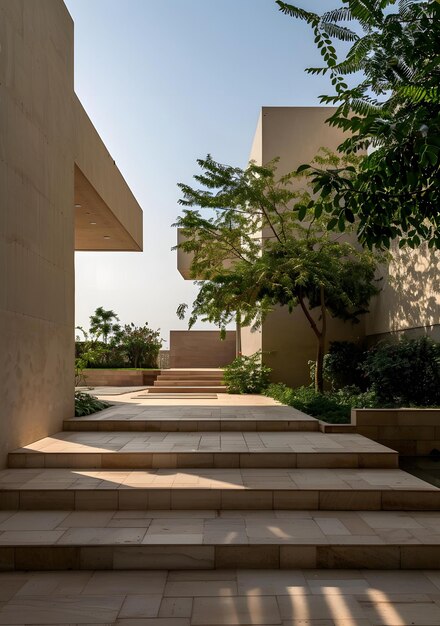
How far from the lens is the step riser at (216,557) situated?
156 inches

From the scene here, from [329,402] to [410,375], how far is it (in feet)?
4.72

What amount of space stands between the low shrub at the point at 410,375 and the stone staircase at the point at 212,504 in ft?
9.37

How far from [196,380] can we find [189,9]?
10251 millimetres

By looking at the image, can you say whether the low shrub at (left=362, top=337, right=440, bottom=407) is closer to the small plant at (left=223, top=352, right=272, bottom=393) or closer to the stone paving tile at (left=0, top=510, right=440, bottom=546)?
the small plant at (left=223, top=352, right=272, bottom=393)

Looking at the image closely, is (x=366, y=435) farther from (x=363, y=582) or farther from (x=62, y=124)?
(x=62, y=124)

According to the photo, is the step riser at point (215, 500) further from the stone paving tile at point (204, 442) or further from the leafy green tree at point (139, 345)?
the leafy green tree at point (139, 345)

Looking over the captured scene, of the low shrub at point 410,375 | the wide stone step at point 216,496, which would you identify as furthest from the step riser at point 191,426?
the low shrub at point 410,375

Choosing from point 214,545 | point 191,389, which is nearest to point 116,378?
point 191,389

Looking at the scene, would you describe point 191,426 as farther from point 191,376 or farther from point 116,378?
point 116,378

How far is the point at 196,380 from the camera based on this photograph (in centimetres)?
1530

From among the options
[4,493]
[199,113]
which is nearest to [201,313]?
[199,113]

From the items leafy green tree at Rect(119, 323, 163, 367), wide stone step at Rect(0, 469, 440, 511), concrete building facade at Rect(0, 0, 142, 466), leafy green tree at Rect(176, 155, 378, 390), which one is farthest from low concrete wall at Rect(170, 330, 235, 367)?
wide stone step at Rect(0, 469, 440, 511)

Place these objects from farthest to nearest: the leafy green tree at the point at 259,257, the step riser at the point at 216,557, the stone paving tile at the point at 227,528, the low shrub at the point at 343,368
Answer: the low shrub at the point at 343,368
the leafy green tree at the point at 259,257
the stone paving tile at the point at 227,528
the step riser at the point at 216,557

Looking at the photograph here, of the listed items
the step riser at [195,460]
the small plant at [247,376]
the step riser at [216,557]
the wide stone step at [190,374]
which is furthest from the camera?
the wide stone step at [190,374]
